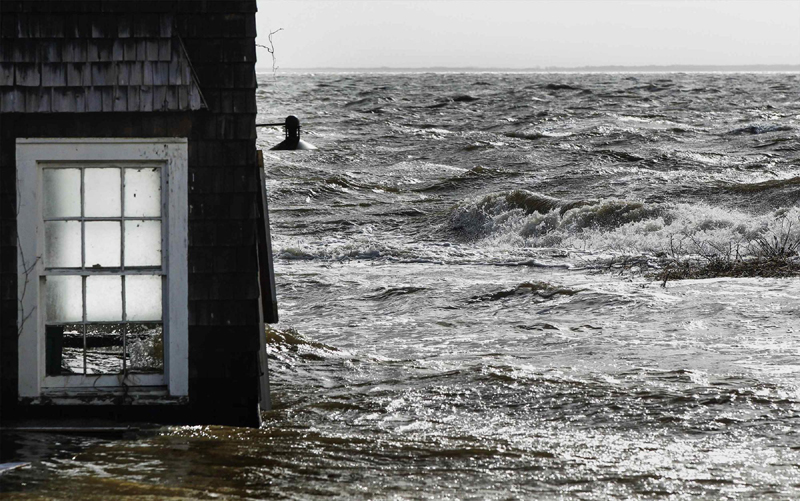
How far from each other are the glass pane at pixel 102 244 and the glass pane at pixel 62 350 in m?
0.61

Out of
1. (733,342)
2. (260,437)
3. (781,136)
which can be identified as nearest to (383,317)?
(733,342)

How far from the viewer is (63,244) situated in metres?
6.14

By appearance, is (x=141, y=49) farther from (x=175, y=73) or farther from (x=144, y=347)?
(x=144, y=347)

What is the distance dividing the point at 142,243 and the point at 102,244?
27cm

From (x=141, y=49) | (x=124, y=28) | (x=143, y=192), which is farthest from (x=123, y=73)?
(x=143, y=192)

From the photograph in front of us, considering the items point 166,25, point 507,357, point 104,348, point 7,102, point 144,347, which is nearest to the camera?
point 7,102

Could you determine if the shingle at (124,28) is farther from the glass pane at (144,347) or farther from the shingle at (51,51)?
the glass pane at (144,347)

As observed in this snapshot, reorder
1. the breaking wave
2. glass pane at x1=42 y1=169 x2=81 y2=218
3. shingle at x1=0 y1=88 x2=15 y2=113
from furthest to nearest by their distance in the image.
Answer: the breaking wave, glass pane at x1=42 y1=169 x2=81 y2=218, shingle at x1=0 y1=88 x2=15 y2=113

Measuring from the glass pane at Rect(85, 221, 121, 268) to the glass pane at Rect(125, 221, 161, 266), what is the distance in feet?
0.24

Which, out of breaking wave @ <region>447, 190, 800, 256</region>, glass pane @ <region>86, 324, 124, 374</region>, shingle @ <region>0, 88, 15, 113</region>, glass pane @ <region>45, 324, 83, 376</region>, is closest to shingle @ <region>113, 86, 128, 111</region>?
shingle @ <region>0, 88, 15, 113</region>

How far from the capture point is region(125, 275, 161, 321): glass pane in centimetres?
622

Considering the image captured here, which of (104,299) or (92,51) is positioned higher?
(92,51)

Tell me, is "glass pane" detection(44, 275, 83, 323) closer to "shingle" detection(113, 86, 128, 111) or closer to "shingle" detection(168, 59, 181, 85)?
"shingle" detection(113, 86, 128, 111)

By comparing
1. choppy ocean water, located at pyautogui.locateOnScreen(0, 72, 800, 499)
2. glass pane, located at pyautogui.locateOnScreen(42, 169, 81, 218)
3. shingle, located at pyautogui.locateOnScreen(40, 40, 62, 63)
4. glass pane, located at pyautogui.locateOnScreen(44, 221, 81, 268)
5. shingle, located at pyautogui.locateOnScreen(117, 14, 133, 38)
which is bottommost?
choppy ocean water, located at pyautogui.locateOnScreen(0, 72, 800, 499)
